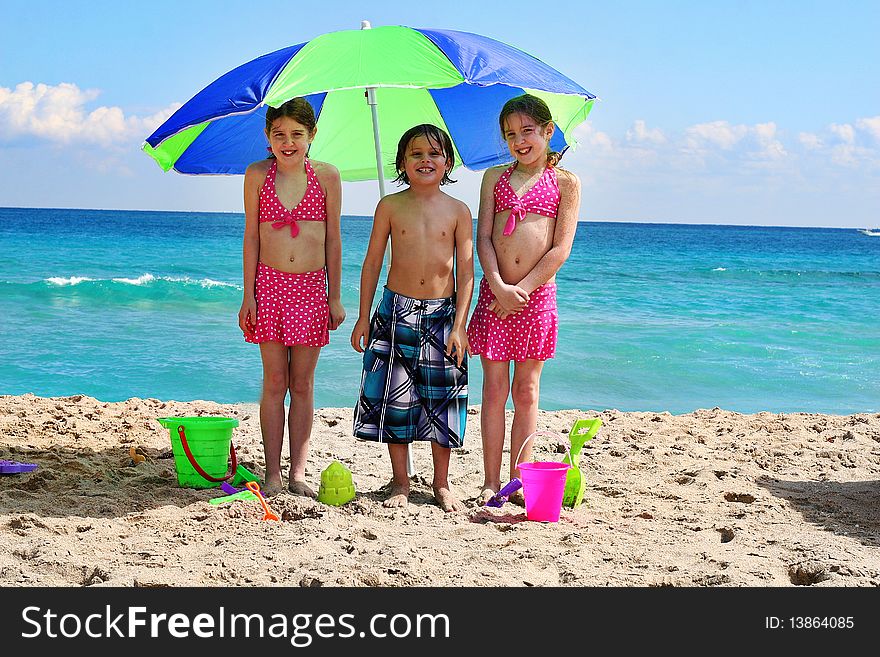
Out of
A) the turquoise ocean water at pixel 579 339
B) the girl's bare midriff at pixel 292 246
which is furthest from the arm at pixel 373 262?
the turquoise ocean water at pixel 579 339

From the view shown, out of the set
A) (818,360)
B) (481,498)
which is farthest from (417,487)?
(818,360)

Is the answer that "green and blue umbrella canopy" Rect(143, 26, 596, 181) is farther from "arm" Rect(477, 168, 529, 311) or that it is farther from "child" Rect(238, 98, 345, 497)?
"arm" Rect(477, 168, 529, 311)

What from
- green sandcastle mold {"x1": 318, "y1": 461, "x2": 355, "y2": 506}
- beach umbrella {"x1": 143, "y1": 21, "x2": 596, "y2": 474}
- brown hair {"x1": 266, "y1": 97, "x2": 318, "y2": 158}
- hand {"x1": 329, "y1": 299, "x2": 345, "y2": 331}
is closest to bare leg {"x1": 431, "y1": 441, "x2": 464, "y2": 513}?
green sandcastle mold {"x1": 318, "y1": 461, "x2": 355, "y2": 506}

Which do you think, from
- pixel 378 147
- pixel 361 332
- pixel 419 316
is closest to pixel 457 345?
pixel 419 316

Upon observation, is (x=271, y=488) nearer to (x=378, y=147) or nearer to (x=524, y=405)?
(x=524, y=405)

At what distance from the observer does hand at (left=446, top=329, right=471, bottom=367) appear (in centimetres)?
391

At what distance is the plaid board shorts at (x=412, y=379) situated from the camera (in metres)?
3.97

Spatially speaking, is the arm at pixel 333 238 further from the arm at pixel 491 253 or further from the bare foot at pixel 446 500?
the bare foot at pixel 446 500

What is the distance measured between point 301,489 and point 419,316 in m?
0.99

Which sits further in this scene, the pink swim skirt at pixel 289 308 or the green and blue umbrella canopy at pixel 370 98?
the pink swim skirt at pixel 289 308

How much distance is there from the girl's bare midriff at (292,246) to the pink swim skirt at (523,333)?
0.83 metres

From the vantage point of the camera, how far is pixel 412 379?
4.02 m

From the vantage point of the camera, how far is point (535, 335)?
4.00 meters

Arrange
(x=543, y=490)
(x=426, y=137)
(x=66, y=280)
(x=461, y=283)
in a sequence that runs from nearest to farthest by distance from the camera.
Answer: (x=543, y=490), (x=426, y=137), (x=461, y=283), (x=66, y=280)
